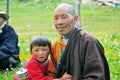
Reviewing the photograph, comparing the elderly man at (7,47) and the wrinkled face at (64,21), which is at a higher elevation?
the wrinkled face at (64,21)

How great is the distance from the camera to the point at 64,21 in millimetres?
4445

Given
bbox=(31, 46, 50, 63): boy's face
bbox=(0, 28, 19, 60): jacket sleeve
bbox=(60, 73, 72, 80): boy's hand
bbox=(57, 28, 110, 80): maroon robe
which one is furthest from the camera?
bbox=(0, 28, 19, 60): jacket sleeve

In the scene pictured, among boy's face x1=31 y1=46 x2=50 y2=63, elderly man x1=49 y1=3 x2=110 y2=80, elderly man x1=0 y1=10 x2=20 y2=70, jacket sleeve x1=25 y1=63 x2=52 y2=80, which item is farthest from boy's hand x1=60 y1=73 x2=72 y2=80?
elderly man x1=0 y1=10 x2=20 y2=70

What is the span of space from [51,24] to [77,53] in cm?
1510

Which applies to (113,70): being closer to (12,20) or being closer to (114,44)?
(114,44)

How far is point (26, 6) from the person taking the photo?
1057 inches

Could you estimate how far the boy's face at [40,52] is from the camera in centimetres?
486

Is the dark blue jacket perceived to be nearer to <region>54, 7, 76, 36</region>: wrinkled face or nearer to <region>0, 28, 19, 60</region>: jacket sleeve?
<region>0, 28, 19, 60</region>: jacket sleeve

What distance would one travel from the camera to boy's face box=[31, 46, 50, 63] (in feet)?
16.0

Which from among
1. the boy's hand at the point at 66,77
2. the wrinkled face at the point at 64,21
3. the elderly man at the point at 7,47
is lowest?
the elderly man at the point at 7,47

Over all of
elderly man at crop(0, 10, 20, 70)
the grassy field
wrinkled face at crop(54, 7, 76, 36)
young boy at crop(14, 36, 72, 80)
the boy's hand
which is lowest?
the grassy field

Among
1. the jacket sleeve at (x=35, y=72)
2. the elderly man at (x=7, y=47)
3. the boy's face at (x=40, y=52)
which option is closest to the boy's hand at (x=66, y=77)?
the jacket sleeve at (x=35, y=72)

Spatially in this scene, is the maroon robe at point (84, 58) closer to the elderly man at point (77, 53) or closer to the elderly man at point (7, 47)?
the elderly man at point (77, 53)

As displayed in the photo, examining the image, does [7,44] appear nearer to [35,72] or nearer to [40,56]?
[40,56]
